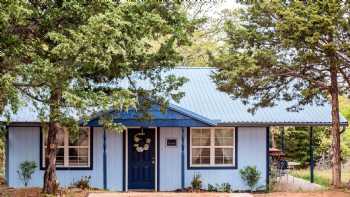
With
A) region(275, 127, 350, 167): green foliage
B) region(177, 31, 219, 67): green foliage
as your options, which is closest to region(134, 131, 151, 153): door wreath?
region(275, 127, 350, 167): green foliage

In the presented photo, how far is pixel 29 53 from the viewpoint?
10.1 metres

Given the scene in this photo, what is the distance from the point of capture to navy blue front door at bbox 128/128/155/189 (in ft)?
60.1

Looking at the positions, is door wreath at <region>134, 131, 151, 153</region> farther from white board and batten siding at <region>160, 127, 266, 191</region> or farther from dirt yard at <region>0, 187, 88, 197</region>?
dirt yard at <region>0, 187, 88, 197</region>

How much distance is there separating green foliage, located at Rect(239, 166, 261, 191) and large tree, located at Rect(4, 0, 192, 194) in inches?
305

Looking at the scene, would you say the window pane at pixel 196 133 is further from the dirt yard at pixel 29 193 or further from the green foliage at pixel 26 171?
the dirt yard at pixel 29 193

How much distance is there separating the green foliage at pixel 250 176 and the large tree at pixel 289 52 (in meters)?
3.81

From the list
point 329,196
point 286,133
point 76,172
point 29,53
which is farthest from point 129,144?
point 286,133

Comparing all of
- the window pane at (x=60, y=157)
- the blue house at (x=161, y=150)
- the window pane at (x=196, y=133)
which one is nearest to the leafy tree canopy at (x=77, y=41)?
the blue house at (x=161, y=150)

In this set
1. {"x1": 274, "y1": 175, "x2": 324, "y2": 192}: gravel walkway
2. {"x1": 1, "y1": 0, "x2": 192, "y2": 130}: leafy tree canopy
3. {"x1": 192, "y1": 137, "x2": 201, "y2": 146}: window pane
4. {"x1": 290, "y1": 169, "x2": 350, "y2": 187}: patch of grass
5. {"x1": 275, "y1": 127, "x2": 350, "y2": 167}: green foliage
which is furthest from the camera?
{"x1": 275, "y1": 127, "x2": 350, "y2": 167}: green foliage

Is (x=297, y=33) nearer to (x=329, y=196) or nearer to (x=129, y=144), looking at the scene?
(x=329, y=196)

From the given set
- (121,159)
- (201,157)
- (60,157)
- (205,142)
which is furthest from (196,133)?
(60,157)

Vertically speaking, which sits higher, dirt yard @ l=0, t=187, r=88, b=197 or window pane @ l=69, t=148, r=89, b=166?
window pane @ l=69, t=148, r=89, b=166

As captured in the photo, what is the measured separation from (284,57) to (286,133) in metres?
15.0

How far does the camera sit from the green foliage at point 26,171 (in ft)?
58.0
